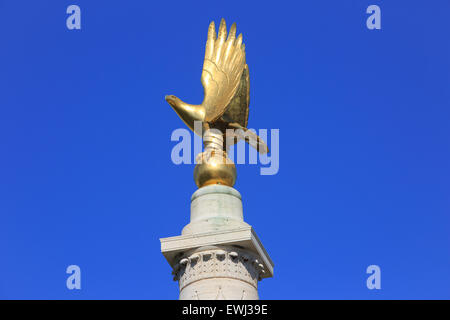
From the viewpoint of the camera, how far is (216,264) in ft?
57.8

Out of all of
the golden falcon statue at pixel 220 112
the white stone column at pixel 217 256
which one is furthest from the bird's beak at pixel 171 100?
the white stone column at pixel 217 256

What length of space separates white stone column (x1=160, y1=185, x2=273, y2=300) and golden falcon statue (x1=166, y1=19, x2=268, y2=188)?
1.09m

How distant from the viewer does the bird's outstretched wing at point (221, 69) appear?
2098 centimetres

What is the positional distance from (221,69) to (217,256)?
6413mm

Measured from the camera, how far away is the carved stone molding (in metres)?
17.6

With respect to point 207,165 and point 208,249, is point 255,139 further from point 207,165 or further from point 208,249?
point 208,249

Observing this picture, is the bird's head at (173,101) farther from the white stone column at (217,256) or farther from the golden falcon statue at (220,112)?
the white stone column at (217,256)

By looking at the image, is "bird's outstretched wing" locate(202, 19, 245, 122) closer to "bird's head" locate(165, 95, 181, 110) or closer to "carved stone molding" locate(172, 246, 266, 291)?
"bird's head" locate(165, 95, 181, 110)

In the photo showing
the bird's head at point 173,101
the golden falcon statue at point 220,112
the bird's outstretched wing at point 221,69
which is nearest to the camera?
the golden falcon statue at point 220,112

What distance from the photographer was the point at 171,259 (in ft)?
60.1

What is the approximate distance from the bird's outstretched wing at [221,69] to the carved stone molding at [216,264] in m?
4.28
